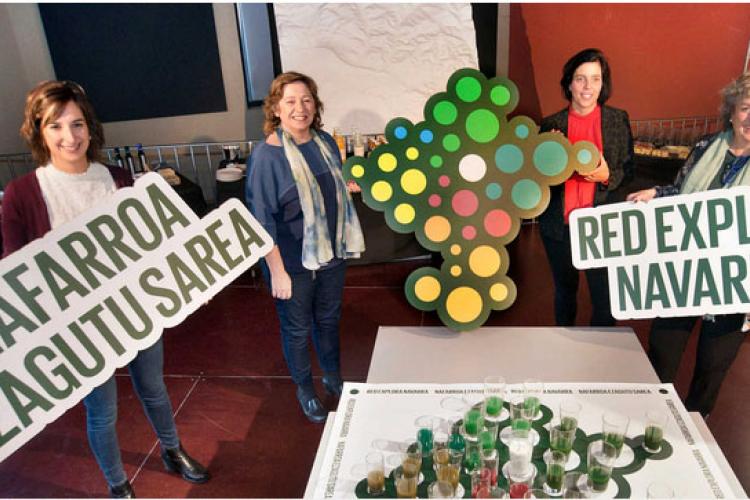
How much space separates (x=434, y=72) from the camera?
4379 millimetres

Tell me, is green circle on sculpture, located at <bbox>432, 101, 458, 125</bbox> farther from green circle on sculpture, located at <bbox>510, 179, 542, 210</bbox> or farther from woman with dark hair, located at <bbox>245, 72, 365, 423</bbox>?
woman with dark hair, located at <bbox>245, 72, 365, 423</bbox>

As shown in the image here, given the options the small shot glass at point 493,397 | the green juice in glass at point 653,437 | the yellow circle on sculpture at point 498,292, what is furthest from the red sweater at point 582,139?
the green juice in glass at point 653,437

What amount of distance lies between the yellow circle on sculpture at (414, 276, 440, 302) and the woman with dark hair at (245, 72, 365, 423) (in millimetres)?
475

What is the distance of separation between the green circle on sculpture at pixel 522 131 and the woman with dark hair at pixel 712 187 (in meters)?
0.41

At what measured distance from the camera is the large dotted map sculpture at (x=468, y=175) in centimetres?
171

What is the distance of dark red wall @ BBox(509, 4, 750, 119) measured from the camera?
409 centimetres

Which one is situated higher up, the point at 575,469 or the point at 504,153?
the point at 504,153

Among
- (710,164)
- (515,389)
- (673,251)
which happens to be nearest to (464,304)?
(515,389)

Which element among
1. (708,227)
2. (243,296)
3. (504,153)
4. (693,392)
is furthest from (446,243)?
(243,296)

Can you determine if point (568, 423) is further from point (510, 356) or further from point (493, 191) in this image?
point (493, 191)

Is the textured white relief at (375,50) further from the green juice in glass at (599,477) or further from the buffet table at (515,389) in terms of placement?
the green juice in glass at (599,477)

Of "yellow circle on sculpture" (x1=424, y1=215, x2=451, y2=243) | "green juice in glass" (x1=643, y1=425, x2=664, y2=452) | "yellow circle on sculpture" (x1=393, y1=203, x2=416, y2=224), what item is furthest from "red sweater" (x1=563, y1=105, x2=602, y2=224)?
"green juice in glass" (x1=643, y1=425, x2=664, y2=452)

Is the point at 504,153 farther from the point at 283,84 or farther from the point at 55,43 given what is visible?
the point at 55,43

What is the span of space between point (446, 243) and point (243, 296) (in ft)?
7.75
